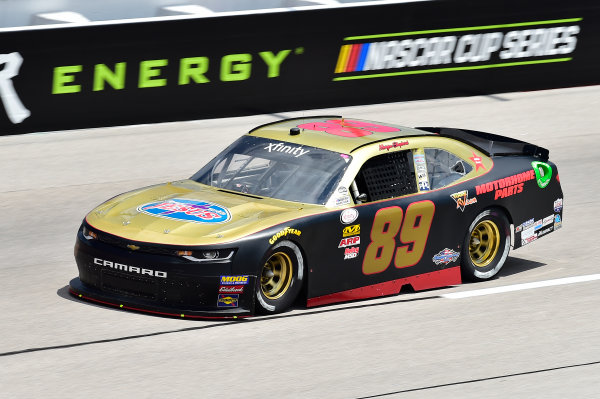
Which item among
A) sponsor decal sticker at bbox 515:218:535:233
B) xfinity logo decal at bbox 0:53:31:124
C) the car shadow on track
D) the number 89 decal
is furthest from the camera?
xfinity logo decal at bbox 0:53:31:124

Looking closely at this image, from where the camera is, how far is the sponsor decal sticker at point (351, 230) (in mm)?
8805

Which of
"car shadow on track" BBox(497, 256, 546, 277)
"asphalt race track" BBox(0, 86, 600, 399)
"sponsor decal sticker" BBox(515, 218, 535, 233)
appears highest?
"sponsor decal sticker" BBox(515, 218, 535, 233)

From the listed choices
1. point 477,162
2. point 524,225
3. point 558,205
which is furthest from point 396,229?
point 558,205

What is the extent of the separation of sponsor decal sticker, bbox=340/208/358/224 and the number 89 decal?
22 cm

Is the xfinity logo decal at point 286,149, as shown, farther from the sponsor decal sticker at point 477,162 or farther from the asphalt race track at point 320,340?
the sponsor decal sticker at point 477,162

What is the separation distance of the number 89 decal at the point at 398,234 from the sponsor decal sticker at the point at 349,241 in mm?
149

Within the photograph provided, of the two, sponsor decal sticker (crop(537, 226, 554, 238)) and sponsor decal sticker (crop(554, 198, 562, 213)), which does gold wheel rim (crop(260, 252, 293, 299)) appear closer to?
sponsor decal sticker (crop(537, 226, 554, 238))

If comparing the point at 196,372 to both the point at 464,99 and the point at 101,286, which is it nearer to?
the point at 101,286

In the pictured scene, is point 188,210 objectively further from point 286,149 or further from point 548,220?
point 548,220

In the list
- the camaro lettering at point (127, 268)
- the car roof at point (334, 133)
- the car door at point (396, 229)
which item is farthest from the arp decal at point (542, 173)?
the camaro lettering at point (127, 268)

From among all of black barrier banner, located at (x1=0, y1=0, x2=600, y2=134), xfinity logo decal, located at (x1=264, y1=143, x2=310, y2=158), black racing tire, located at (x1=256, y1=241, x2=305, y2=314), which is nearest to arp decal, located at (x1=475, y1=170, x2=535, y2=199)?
xfinity logo decal, located at (x1=264, y1=143, x2=310, y2=158)

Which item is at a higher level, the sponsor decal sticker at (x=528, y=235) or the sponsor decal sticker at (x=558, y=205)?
the sponsor decal sticker at (x=558, y=205)

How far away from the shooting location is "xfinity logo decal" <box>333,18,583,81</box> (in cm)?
1775

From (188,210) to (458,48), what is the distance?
421 inches
